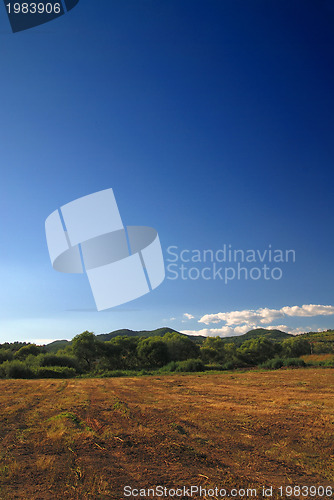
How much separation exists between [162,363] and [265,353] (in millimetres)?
35377

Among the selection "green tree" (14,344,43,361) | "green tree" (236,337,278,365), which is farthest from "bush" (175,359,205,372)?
"green tree" (14,344,43,361)

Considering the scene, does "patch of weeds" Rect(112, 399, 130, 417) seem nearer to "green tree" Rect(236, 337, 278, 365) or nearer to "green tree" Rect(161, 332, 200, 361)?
"green tree" Rect(161, 332, 200, 361)

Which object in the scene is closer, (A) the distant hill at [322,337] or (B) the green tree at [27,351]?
(B) the green tree at [27,351]

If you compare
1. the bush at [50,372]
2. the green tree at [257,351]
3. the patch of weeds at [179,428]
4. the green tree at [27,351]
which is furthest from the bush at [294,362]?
the green tree at [27,351]

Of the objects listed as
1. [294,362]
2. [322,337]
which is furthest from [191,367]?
[322,337]

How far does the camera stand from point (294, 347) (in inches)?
3743

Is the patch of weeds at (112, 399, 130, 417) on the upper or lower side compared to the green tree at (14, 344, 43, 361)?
upper

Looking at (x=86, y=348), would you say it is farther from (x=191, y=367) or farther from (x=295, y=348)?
(x=295, y=348)

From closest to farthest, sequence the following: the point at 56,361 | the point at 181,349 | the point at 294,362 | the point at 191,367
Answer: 1. the point at 294,362
2. the point at 191,367
3. the point at 56,361
4. the point at 181,349

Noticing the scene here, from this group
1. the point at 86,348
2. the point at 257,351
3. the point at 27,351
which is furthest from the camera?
the point at 257,351

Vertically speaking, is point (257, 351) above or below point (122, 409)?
below

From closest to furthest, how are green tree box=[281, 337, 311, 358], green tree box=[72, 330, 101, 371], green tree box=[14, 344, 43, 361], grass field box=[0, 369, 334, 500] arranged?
grass field box=[0, 369, 334, 500] < green tree box=[72, 330, 101, 371] < green tree box=[14, 344, 43, 361] < green tree box=[281, 337, 311, 358]

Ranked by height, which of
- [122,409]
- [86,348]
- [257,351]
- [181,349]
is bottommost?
[257,351]

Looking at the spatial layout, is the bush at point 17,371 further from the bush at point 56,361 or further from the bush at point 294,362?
the bush at point 294,362
